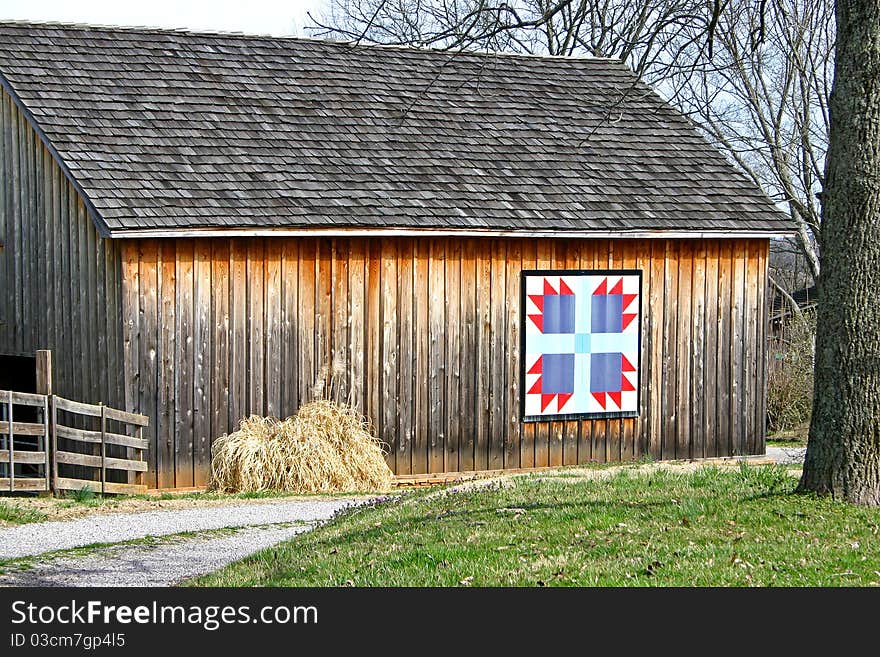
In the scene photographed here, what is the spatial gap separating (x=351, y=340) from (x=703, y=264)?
5122 mm

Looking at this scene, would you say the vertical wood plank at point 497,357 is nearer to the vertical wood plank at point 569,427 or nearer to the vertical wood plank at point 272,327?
the vertical wood plank at point 569,427

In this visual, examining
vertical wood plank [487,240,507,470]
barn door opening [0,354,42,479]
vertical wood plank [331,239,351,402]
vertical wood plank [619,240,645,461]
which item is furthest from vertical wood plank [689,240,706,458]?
barn door opening [0,354,42,479]

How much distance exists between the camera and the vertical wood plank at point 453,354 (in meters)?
16.3

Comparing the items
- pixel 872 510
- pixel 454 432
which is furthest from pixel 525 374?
pixel 872 510

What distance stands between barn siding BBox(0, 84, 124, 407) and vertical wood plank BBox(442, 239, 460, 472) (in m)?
4.06

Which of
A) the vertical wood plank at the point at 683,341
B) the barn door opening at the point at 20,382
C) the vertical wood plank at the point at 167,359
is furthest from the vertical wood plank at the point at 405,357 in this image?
the barn door opening at the point at 20,382

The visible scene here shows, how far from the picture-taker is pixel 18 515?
12.3 m

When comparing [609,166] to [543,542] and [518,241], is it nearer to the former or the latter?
[518,241]

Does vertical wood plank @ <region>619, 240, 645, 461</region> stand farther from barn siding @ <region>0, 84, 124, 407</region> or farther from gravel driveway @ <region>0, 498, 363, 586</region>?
barn siding @ <region>0, 84, 124, 407</region>

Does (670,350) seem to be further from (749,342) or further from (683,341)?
(749,342)

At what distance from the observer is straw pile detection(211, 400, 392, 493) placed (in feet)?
48.3

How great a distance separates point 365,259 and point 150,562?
6.60m

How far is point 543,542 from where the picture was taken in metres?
8.67

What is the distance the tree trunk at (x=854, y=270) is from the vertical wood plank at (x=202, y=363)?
7.90 m
